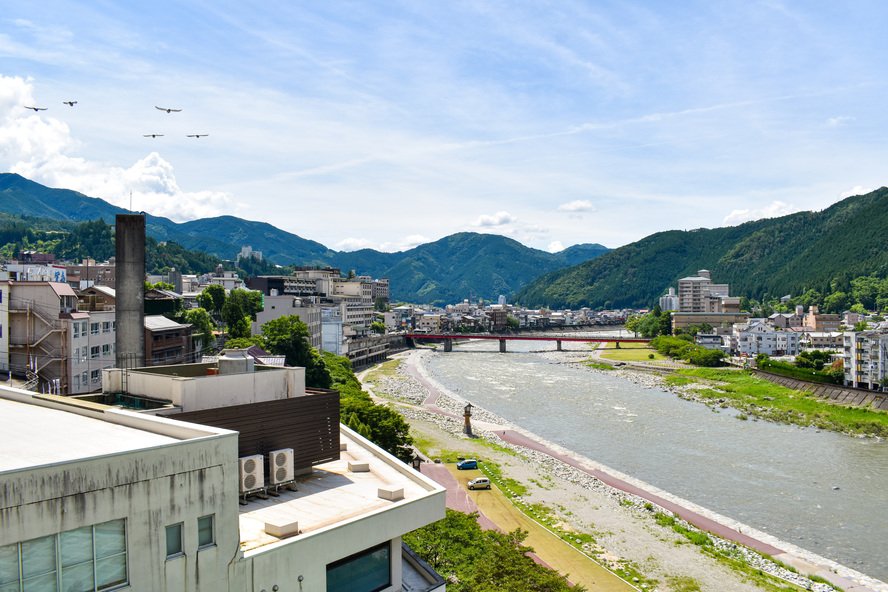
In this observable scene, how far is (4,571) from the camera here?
5.02 meters

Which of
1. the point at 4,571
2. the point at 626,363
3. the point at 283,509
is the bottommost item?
the point at 626,363

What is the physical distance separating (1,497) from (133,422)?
8.25 feet

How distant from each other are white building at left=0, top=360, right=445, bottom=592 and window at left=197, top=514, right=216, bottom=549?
0.01 metres

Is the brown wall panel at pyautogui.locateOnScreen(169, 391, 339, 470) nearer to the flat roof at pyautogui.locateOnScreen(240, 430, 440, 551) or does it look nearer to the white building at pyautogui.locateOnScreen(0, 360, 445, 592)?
the white building at pyautogui.locateOnScreen(0, 360, 445, 592)

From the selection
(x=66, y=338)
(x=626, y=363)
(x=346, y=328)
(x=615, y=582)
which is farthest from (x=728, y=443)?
(x=346, y=328)

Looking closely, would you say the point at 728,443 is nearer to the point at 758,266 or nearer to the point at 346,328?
the point at 346,328

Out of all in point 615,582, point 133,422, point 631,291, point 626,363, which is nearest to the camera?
point 133,422

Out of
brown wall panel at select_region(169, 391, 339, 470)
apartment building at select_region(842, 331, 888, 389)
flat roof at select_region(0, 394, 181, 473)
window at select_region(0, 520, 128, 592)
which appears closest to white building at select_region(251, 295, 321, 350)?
brown wall panel at select_region(169, 391, 339, 470)

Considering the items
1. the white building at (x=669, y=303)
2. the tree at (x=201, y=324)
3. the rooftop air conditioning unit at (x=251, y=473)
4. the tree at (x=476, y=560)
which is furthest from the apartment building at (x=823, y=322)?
the rooftop air conditioning unit at (x=251, y=473)

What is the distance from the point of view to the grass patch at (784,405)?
35344mm

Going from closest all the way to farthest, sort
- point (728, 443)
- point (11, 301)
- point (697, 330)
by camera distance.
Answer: point (11, 301)
point (728, 443)
point (697, 330)

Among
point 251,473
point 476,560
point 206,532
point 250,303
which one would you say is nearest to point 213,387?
point 251,473

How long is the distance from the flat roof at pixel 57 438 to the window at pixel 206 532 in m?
0.90

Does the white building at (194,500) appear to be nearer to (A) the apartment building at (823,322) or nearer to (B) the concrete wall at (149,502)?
(B) the concrete wall at (149,502)
